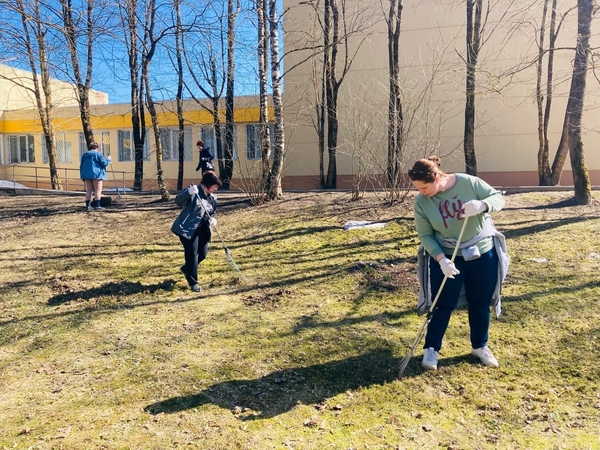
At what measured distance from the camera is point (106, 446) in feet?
9.47

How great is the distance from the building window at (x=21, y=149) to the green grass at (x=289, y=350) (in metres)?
20.2

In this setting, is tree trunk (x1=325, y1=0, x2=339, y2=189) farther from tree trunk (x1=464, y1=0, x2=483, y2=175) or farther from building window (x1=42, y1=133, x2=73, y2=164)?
building window (x1=42, y1=133, x2=73, y2=164)

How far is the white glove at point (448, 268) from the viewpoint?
10.7ft

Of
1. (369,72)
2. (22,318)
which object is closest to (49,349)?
(22,318)

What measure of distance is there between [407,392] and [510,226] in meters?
4.84

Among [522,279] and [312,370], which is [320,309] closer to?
[312,370]

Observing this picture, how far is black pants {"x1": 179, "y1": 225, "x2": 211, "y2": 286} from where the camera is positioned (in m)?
5.46

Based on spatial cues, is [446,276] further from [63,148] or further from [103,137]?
[63,148]

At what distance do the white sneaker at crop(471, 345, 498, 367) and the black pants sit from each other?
3.21 m

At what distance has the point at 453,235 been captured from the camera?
11.2 ft

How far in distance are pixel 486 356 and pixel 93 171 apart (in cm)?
910

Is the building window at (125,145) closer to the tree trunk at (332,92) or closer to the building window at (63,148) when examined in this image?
the building window at (63,148)

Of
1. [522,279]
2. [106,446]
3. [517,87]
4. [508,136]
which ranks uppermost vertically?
→ [517,87]

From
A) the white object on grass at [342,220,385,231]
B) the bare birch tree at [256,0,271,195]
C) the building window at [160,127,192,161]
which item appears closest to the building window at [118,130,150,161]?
the building window at [160,127,192,161]
